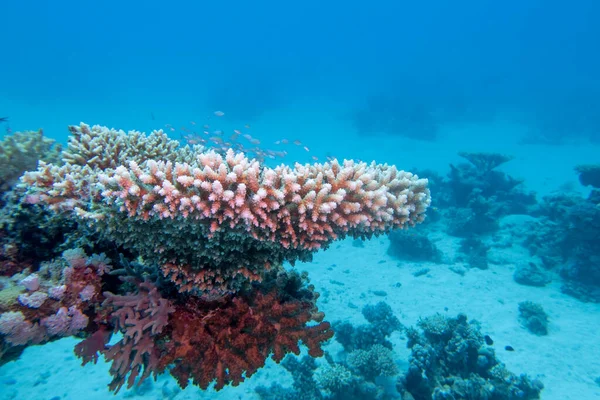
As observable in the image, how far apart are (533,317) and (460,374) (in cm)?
508

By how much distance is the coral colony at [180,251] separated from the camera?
280 cm

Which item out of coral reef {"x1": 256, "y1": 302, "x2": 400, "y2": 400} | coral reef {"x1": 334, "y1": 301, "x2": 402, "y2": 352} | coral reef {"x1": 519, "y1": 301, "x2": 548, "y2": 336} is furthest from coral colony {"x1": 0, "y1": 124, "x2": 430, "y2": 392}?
coral reef {"x1": 519, "y1": 301, "x2": 548, "y2": 336}

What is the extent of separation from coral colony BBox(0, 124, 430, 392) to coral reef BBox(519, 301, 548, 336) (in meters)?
11.1

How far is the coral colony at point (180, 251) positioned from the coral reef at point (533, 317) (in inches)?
437

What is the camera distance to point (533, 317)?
11.2 meters

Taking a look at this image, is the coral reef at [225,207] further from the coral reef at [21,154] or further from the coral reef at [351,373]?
the coral reef at [351,373]

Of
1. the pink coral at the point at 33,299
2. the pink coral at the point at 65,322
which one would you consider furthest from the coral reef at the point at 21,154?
the pink coral at the point at 65,322

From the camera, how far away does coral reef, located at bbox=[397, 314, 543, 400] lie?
7.89 metres

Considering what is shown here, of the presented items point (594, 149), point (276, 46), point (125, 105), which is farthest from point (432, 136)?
point (276, 46)

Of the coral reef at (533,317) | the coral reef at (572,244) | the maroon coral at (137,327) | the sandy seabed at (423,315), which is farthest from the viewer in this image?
the coral reef at (572,244)

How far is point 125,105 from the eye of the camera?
75.6m

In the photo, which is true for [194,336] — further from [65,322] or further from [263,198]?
[263,198]

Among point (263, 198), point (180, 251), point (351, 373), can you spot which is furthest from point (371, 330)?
point (263, 198)

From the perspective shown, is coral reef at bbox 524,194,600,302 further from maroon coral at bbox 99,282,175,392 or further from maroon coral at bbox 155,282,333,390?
maroon coral at bbox 99,282,175,392
